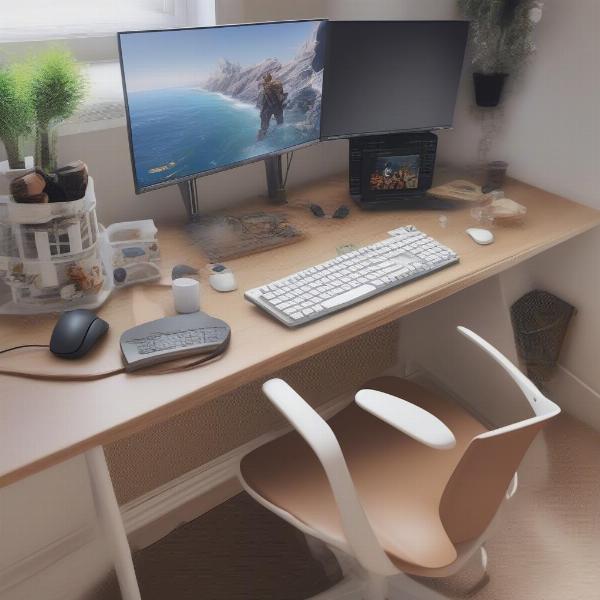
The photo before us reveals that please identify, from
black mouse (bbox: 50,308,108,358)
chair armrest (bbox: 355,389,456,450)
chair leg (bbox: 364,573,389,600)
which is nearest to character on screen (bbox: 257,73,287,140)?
black mouse (bbox: 50,308,108,358)

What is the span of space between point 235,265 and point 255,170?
43cm

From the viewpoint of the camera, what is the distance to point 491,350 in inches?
50.9

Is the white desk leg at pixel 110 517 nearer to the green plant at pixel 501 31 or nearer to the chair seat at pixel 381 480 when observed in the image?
the chair seat at pixel 381 480

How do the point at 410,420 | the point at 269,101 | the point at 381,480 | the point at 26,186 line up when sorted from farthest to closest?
1. the point at 269,101
2. the point at 381,480
3. the point at 26,186
4. the point at 410,420

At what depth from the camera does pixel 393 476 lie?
134cm

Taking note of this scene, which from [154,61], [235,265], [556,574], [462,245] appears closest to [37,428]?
[235,265]

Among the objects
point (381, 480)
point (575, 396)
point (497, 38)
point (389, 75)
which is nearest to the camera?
point (381, 480)

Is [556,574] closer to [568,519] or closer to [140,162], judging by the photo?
[568,519]

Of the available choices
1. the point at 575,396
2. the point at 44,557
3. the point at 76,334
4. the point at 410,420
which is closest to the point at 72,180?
the point at 76,334

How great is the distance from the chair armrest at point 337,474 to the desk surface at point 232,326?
8 cm

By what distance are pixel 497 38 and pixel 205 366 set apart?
1253 millimetres

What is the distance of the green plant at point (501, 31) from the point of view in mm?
1738

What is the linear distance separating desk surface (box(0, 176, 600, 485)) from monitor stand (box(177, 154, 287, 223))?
0.04 meters

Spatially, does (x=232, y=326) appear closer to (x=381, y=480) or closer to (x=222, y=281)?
(x=222, y=281)
